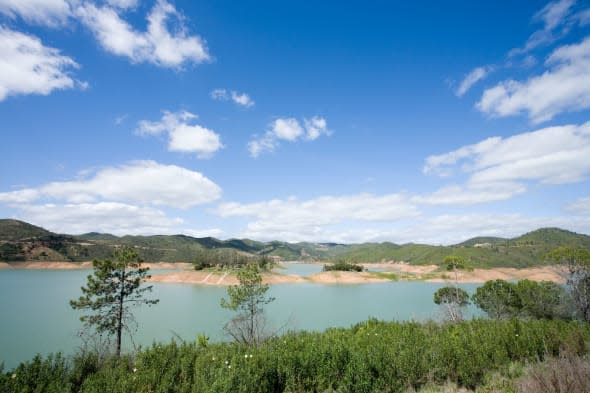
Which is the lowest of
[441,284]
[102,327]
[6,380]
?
[441,284]

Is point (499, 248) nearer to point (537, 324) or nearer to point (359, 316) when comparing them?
point (359, 316)

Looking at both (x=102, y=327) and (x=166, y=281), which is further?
(x=166, y=281)

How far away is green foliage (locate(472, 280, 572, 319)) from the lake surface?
6095mm

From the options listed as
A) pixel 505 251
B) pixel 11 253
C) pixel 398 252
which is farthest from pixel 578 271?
pixel 398 252

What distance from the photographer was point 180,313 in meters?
44.6

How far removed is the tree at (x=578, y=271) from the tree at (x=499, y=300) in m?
5.65

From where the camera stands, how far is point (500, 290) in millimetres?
35125

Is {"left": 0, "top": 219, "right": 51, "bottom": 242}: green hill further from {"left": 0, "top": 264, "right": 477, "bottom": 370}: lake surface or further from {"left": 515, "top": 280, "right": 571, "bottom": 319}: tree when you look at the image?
{"left": 515, "top": 280, "right": 571, "bottom": 319}: tree

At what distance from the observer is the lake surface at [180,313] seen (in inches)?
1226

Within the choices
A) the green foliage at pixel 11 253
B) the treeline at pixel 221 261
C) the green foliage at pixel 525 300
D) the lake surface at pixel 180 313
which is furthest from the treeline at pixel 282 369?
the green foliage at pixel 11 253

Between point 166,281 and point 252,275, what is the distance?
211ft

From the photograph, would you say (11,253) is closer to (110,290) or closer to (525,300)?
(110,290)

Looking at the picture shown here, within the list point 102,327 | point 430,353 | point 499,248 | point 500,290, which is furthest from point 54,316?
point 499,248

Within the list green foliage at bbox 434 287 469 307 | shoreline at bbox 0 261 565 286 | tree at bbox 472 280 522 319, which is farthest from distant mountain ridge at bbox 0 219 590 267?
tree at bbox 472 280 522 319
